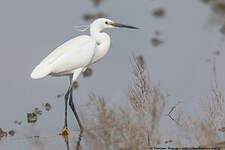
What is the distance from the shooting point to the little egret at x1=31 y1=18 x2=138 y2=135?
841cm

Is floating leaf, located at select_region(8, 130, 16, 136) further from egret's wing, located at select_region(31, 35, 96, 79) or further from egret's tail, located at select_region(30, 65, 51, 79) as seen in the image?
egret's wing, located at select_region(31, 35, 96, 79)

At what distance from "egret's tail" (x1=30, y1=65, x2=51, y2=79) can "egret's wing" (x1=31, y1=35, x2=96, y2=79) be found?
29 millimetres

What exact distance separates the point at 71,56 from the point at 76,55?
9 cm

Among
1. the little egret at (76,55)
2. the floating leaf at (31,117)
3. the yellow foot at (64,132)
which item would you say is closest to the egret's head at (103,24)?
the little egret at (76,55)

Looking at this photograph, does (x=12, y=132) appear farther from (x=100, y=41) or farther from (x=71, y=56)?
(x=100, y=41)

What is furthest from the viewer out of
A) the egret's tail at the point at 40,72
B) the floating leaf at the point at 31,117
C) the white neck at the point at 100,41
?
the floating leaf at the point at 31,117

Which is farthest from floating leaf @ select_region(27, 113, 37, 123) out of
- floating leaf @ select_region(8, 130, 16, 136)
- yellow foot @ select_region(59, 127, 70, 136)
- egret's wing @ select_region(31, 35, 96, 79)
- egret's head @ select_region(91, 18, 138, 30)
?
egret's head @ select_region(91, 18, 138, 30)

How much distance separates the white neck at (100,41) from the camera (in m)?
8.89

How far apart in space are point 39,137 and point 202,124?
11.4 feet

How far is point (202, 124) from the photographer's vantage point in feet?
18.4

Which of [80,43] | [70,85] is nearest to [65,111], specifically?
[70,85]

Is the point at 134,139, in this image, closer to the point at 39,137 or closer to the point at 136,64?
the point at 136,64

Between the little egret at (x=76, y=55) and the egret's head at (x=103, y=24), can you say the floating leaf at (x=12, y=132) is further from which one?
the egret's head at (x=103, y=24)

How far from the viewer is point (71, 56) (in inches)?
337
